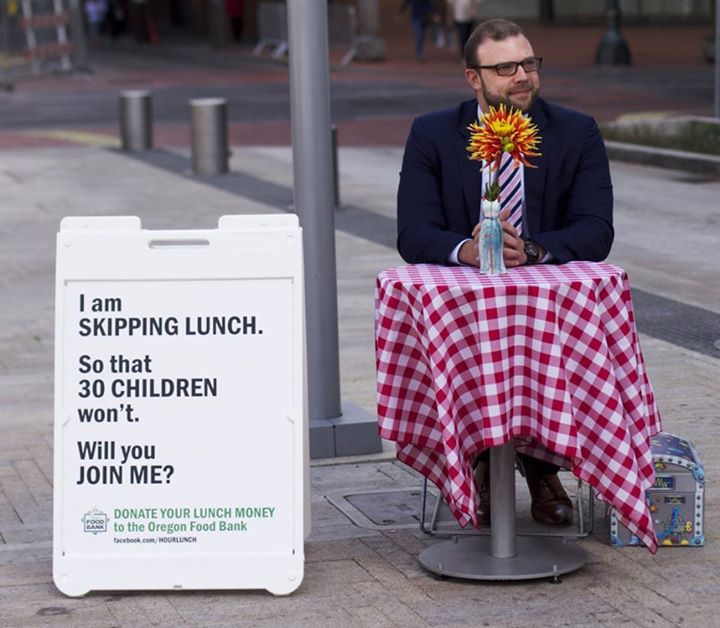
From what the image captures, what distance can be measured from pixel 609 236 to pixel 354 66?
102 ft

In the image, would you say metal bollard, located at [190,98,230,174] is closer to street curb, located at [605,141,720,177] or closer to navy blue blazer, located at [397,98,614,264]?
street curb, located at [605,141,720,177]

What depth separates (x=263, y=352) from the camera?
5.60 metres

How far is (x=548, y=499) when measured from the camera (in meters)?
6.20

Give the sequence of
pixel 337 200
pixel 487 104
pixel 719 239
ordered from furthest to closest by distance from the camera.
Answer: pixel 337 200 < pixel 719 239 < pixel 487 104

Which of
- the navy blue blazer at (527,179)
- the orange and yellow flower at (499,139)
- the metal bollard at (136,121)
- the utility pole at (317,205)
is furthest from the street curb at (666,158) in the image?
the orange and yellow flower at (499,139)

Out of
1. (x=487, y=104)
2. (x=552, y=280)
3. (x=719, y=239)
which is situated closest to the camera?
(x=552, y=280)

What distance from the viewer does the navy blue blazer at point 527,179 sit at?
19.3 feet

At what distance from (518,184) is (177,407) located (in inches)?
54.9

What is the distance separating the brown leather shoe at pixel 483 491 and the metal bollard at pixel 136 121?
1542 centimetres

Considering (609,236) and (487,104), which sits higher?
(487,104)

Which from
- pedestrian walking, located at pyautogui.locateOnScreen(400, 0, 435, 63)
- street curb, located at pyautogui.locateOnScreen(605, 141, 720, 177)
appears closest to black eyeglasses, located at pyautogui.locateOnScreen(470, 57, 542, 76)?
street curb, located at pyautogui.locateOnScreen(605, 141, 720, 177)

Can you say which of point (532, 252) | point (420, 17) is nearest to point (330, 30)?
point (420, 17)

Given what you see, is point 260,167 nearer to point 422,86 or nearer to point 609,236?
point 422,86

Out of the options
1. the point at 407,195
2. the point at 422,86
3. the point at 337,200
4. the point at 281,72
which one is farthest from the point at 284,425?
the point at 281,72
